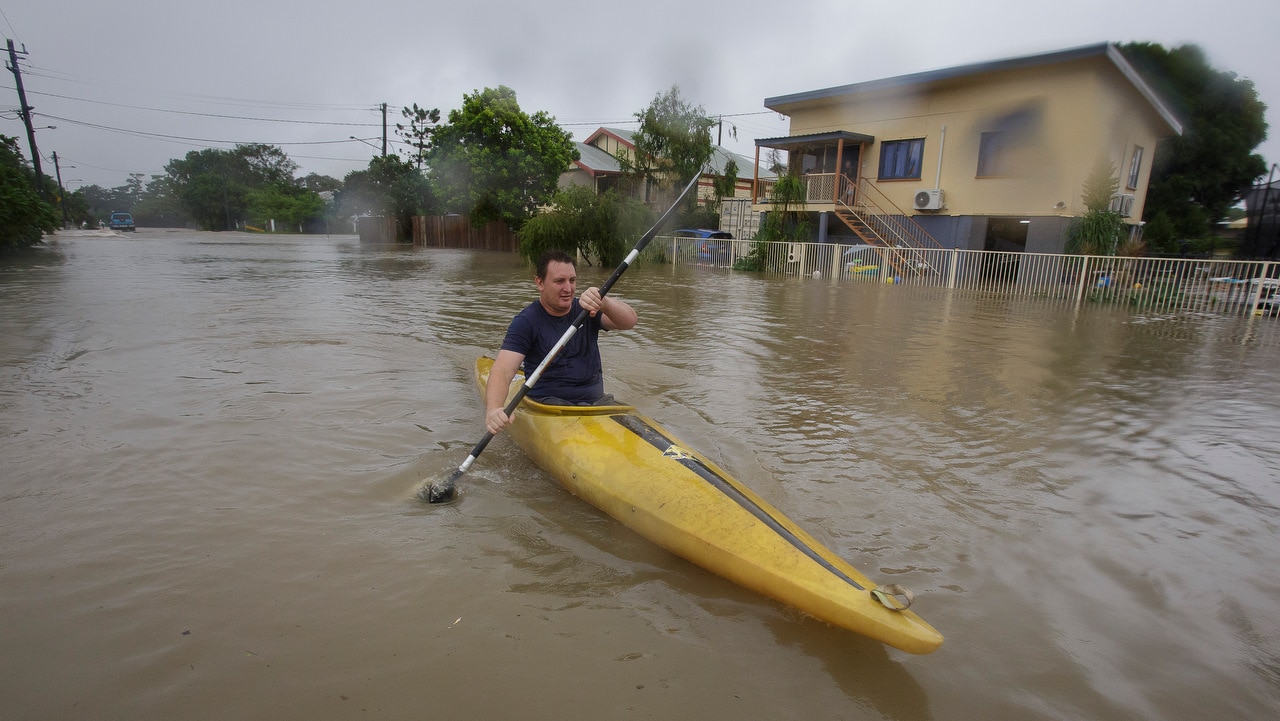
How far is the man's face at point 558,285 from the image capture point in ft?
12.8

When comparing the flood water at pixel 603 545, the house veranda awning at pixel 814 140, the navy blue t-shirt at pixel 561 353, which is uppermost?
the house veranda awning at pixel 814 140

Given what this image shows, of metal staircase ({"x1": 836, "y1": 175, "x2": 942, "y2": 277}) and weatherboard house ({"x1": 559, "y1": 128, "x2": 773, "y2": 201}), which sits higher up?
weatherboard house ({"x1": 559, "y1": 128, "x2": 773, "y2": 201})

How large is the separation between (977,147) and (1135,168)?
502cm

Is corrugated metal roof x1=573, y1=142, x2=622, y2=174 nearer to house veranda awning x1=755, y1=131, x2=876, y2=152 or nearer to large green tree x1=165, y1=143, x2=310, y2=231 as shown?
house veranda awning x1=755, y1=131, x2=876, y2=152

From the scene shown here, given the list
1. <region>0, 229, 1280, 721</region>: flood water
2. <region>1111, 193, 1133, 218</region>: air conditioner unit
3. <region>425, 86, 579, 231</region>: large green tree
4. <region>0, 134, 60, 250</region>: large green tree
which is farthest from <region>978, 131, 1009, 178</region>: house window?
<region>0, 134, 60, 250</region>: large green tree

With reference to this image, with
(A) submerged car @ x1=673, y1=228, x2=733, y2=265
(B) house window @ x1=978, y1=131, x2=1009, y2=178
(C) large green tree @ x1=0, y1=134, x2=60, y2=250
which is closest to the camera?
(B) house window @ x1=978, y1=131, x2=1009, y2=178

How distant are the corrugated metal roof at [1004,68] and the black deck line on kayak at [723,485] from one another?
16964 millimetres

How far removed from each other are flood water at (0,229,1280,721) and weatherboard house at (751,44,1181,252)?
1122 cm

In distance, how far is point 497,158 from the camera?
2802cm

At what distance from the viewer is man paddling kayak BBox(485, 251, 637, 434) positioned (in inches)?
154

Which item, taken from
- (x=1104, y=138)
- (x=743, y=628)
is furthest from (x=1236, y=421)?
(x=1104, y=138)

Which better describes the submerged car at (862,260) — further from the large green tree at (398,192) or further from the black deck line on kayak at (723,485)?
the large green tree at (398,192)

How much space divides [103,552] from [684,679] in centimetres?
270

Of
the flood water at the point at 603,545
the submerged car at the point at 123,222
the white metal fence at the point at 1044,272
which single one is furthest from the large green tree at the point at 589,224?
the submerged car at the point at 123,222
